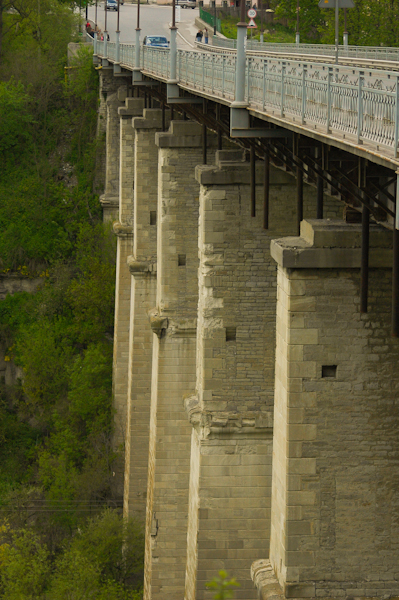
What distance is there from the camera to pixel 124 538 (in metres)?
31.0

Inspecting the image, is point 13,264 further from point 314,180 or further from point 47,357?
point 314,180

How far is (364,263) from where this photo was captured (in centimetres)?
1292

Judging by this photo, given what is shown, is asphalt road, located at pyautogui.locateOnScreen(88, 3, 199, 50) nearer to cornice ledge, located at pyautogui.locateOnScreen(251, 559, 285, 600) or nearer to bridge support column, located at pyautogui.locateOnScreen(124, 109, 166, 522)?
bridge support column, located at pyautogui.locateOnScreen(124, 109, 166, 522)

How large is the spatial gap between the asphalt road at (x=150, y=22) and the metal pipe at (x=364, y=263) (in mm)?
52560

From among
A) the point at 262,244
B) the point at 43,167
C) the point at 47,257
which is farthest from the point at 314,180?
the point at 43,167

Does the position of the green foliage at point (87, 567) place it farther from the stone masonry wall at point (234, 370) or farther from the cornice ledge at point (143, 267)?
the stone masonry wall at point (234, 370)

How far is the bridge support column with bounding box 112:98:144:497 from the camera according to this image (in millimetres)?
38031

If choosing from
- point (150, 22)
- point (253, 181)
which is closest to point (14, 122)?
point (150, 22)

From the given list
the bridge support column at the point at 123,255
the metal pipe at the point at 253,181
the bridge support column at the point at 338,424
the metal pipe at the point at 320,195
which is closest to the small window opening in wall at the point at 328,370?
the bridge support column at the point at 338,424

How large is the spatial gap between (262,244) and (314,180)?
11.5 ft

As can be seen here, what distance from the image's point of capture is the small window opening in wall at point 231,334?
19672 millimetres

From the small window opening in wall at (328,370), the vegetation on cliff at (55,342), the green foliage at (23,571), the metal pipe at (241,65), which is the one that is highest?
the metal pipe at (241,65)

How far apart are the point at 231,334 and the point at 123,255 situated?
19.0 metres

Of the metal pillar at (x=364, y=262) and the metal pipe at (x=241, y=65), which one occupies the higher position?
the metal pipe at (x=241, y=65)
